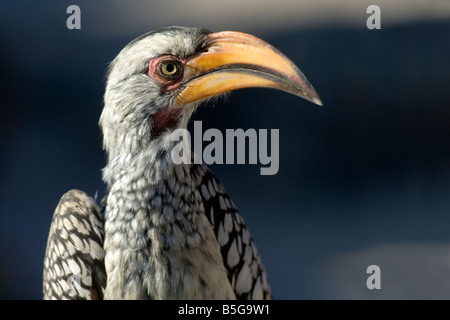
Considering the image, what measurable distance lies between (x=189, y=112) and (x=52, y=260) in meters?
0.59

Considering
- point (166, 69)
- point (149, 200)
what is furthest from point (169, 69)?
point (149, 200)

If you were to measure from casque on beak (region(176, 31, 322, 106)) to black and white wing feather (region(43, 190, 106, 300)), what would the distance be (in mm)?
423

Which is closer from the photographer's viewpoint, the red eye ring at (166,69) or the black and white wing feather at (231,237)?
the red eye ring at (166,69)

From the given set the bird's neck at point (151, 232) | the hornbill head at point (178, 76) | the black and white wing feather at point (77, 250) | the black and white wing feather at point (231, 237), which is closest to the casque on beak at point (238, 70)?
the hornbill head at point (178, 76)

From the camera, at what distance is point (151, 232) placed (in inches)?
51.3

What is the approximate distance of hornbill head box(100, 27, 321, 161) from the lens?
130 centimetres

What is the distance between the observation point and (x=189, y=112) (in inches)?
55.0

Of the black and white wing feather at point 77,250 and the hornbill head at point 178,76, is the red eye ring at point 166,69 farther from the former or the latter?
the black and white wing feather at point 77,250

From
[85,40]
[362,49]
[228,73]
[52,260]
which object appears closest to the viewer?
[228,73]

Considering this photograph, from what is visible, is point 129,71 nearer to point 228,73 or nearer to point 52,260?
point 228,73

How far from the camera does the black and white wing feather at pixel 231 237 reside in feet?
5.16

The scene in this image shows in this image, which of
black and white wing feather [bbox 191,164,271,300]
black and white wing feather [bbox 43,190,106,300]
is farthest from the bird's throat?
black and white wing feather [bbox 43,190,106,300]

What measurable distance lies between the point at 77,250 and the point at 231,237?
0.42 m
